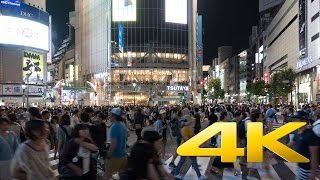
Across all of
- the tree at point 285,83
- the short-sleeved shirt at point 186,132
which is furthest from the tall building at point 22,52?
the short-sleeved shirt at point 186,132

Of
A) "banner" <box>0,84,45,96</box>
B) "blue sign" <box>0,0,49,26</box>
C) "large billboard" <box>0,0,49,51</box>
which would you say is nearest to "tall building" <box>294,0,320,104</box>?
"banner" <box>0,84,45,96</box>

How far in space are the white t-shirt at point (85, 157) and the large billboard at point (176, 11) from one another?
87.6 m

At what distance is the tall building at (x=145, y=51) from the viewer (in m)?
90.2

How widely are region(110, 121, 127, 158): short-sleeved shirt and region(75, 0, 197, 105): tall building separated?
7773 cm

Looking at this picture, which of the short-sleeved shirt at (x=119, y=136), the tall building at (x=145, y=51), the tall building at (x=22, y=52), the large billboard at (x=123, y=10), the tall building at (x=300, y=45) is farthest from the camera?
the tall building at (x=145, y=51)

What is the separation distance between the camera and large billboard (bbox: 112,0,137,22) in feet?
296

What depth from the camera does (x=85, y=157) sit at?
6227 mm

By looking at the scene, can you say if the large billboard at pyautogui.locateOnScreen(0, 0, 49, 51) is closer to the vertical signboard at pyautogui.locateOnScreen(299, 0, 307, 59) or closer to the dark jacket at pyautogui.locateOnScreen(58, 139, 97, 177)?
the vertical signboard at pyautogui.locateOnScreen(299, 0, 307, 59)

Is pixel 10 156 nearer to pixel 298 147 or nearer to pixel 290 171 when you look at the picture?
pixel 298 147

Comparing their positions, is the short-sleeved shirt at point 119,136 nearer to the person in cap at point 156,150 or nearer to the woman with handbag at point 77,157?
the woman with handbag at point 77,157

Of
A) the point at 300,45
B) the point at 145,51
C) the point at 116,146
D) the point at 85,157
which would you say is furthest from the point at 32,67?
the point at 85,157

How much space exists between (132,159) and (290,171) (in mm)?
9113

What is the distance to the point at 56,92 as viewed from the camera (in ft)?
265

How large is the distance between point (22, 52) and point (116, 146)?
61.7 meters
